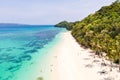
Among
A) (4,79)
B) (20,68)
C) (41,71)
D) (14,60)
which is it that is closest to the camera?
(4,79)

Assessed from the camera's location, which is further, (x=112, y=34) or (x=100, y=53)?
(x=112, y=34)

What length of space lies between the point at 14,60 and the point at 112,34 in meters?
24.0

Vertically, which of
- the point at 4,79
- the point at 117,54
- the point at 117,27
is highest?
the point at 117,27

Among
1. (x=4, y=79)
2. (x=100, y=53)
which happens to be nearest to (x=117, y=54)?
(x=100, y=53)

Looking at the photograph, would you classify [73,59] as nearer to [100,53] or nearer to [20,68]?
[100,53]

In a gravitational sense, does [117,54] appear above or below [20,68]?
above

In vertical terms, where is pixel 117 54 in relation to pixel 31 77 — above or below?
above

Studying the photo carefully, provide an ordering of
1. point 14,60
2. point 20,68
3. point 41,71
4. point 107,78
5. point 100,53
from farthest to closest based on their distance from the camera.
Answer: point 14,60 → point 100,53 → point 20,68 → point 41,71 → point 107,78

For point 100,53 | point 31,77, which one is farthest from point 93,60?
point 31,77

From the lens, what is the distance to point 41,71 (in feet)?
119

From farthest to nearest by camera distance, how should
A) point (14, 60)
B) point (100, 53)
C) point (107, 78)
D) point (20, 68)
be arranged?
point (14, 60)
point (100, 53)
point (20, 68)
point (107, 78)

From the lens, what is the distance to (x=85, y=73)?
107ft

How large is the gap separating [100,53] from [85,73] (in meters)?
11.5

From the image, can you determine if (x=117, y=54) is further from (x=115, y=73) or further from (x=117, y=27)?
(x=117, y=27)
